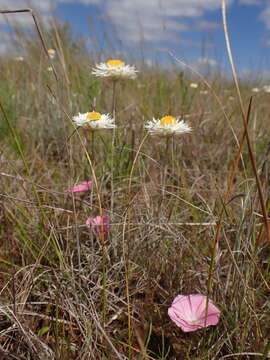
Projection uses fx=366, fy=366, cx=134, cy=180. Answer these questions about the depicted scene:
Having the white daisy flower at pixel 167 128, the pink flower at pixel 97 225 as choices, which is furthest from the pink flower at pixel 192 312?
the white daisy flower at pixel 167 128

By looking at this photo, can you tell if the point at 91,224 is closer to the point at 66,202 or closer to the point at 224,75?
the point at 66,202

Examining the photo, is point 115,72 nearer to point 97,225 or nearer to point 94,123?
point 94,123

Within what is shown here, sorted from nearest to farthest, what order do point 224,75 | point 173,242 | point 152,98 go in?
1. point 173,242
2. point 152,98
3. point 224,75

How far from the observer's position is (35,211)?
1213mm

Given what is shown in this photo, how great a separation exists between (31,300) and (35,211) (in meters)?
0.34

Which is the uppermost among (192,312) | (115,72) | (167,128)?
(115,72)

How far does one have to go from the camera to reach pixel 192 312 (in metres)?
0.84

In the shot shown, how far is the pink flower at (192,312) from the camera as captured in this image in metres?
0.79

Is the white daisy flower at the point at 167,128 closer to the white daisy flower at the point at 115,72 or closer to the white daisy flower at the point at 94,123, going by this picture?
the white daisy flower at the point at 94,123

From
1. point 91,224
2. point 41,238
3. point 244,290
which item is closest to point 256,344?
point 244,290

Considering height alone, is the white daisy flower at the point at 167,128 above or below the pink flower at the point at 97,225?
above

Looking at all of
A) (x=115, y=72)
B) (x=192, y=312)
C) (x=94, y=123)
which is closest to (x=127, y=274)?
(x=192, y=312)

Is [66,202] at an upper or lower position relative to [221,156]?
upper

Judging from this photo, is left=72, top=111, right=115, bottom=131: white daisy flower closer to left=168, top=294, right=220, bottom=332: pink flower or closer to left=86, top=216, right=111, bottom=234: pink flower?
left=86, top=216, right=111, bottom=234: pink flower
